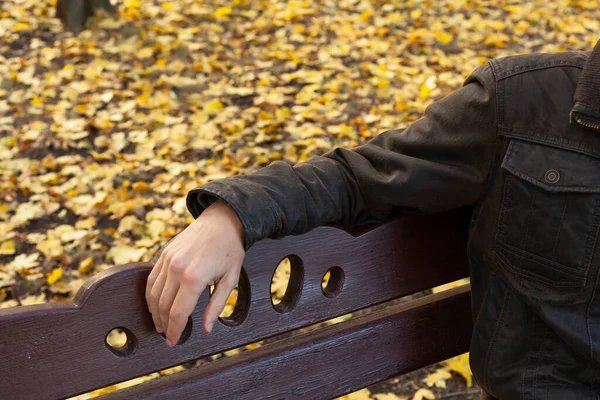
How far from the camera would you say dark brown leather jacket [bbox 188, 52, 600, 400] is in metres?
1.45

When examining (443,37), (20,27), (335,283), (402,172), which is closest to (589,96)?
(402,172)

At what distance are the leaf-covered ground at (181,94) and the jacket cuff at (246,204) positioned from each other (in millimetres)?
1650

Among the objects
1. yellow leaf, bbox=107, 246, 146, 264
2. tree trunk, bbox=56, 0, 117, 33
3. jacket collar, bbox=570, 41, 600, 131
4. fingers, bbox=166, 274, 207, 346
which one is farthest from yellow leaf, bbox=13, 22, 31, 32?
jacket collar, bbox=570, 41, 600, 131

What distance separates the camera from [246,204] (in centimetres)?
136

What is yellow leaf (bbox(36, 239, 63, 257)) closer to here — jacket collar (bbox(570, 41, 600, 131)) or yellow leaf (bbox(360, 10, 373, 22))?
jacket collar (bbox(570, 41, 600, 131))

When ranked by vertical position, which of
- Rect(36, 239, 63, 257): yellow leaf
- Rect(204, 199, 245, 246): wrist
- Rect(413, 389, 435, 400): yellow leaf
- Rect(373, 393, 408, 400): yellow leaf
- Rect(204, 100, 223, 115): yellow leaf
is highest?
Rect(204, 199, 245, 246): wrist

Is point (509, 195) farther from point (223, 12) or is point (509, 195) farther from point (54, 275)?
point (223, 12)

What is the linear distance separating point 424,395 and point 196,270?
5.71ft

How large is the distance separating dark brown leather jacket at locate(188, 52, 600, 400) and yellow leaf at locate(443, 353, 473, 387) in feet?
4.13

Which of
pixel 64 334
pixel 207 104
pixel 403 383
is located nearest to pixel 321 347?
pixel 64 334

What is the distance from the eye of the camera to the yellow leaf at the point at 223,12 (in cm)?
572

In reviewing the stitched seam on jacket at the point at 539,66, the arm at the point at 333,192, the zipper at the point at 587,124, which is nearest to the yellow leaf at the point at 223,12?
the arm at the point at 333,192

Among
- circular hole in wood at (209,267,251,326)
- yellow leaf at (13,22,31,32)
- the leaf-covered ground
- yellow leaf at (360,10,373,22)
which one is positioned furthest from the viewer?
yellow leaf at (360,10,373,22)

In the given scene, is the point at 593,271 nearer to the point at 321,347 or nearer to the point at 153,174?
the point at 321,347
